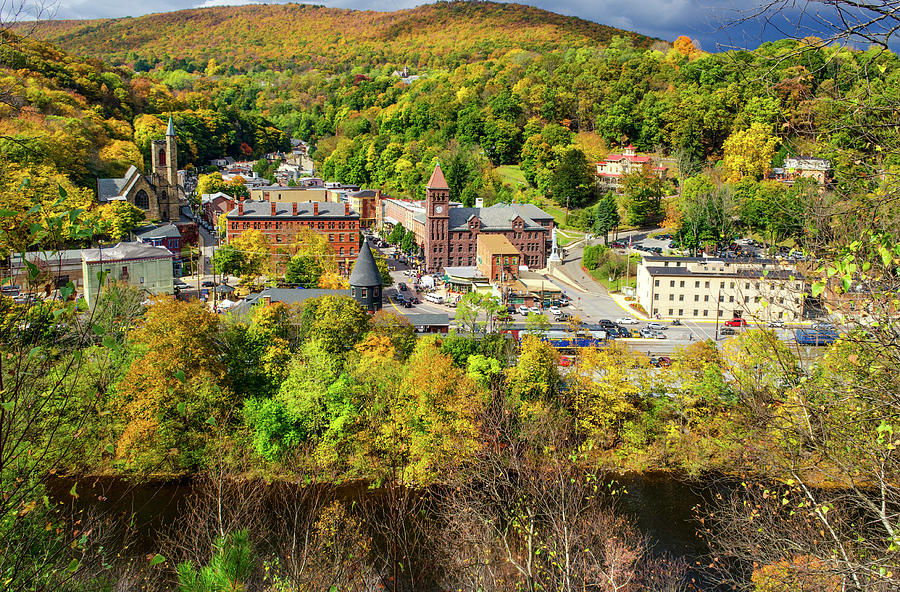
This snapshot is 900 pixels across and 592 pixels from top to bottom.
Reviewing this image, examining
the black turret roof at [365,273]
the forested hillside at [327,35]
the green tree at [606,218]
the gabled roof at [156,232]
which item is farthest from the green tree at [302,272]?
the forested hillside at [327,35]

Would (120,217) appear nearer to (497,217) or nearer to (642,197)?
(497,217)

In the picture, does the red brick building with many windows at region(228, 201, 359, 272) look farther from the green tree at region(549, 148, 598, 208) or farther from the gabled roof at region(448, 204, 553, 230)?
the green tree at region(549, 148, 598, 208)

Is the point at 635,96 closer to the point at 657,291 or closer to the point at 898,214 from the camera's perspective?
the point at 657,291

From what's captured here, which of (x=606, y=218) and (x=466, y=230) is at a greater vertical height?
(x=606, y=218)

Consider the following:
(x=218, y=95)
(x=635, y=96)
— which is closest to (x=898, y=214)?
(x=635, y=96)

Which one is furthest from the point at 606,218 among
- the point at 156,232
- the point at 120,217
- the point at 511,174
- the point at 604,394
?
the point at 120,217

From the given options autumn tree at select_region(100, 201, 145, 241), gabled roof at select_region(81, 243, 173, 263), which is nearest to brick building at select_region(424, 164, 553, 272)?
gabled roof at select_region(81, 243, 173, 263)
